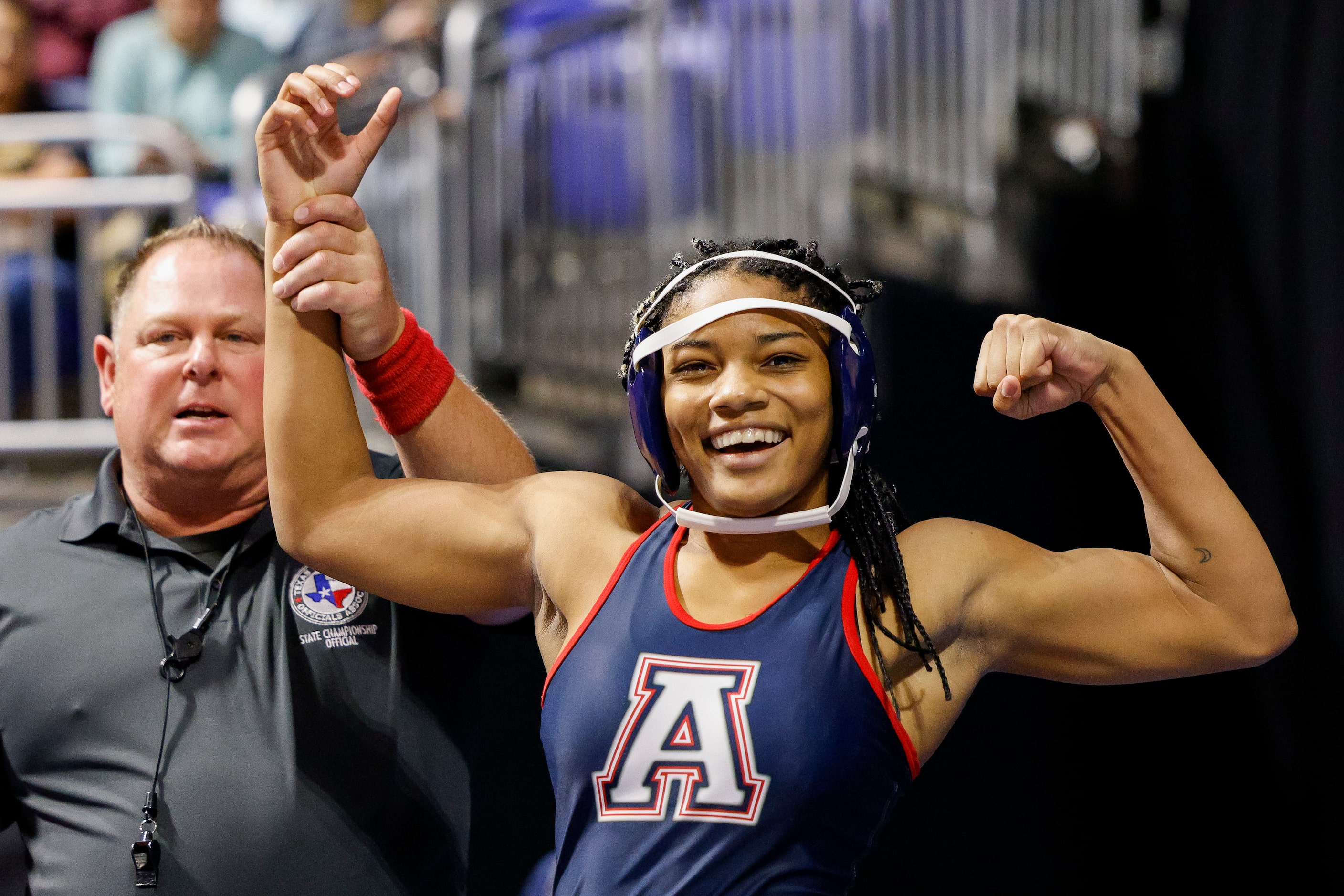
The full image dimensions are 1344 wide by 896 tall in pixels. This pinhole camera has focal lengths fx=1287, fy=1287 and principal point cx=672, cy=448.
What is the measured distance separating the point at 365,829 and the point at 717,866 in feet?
2.23

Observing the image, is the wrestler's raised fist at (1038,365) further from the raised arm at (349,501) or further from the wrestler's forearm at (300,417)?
the wrestler's forearm at (300,417)

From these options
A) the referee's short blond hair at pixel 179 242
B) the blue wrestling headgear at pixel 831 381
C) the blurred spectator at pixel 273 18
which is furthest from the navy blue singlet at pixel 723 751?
the blurred spectator at pixel 273 18

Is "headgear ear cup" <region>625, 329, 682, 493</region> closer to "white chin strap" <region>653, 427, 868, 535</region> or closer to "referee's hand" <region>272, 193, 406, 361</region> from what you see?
"white chin strap" <region>653, 427, 868, 535</region>

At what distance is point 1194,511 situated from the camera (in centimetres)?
157

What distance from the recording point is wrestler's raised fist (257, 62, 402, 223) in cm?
169

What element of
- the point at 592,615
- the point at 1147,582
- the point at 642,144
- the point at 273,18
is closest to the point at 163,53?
the point at 273,18

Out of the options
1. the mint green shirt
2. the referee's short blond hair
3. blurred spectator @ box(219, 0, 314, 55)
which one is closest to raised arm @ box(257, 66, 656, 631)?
the referee's short blond hair

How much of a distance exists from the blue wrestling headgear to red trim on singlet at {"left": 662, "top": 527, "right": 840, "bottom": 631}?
3cm

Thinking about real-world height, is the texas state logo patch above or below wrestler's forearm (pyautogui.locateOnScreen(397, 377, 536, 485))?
below

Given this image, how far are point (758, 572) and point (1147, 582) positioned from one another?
481 mm

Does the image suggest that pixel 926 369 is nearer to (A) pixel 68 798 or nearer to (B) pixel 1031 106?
(B) pixel 1031 106

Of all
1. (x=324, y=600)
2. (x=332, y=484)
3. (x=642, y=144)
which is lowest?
(x=324, y=600)

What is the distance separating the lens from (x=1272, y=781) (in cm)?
367

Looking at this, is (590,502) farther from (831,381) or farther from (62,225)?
(62,225)
